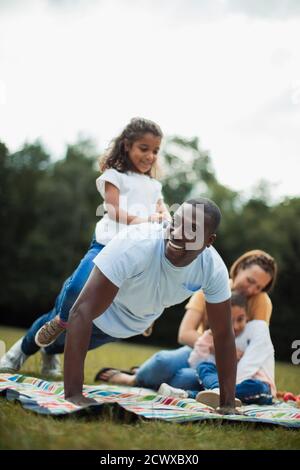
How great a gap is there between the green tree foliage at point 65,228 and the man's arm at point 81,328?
22.9 meters

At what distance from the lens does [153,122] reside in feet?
14.8

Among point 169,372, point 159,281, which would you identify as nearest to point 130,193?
point 159,281

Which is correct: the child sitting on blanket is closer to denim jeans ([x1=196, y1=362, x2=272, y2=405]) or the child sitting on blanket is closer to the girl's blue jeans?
denim jeans ([x1=196, y1=362, x2=272, y2=405])

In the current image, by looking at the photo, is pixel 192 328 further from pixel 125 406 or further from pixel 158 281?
pixel 125 406

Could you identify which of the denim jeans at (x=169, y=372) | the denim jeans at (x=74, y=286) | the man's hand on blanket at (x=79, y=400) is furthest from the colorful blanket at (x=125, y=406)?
the denim jeans at (x=169, y=372)

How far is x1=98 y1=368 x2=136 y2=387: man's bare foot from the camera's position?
521 cm

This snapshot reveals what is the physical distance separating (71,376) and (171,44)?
14.1 metres

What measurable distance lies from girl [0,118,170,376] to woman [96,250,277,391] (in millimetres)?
1031

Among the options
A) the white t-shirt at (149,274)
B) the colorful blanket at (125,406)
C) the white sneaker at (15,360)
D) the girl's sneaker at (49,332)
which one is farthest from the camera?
the white sneaker at (15,360)

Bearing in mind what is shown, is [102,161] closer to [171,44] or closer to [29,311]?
[171,44]

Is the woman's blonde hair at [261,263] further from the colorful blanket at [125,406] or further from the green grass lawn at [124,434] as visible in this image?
the green grass lawn at [124,434]

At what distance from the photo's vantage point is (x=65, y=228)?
99.6 feet

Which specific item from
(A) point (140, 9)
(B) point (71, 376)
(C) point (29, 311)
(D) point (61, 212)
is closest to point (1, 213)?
(D) point (61, 212)

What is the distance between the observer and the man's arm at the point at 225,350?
11.1ft
